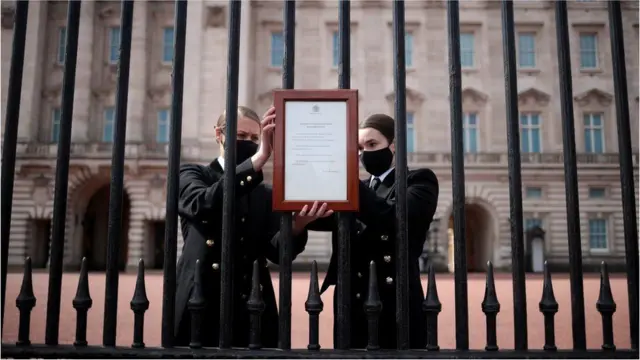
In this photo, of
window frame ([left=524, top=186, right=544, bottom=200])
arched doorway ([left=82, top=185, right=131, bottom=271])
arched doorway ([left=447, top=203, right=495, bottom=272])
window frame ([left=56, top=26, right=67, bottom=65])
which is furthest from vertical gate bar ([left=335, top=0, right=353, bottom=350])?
window frame ([left=56, top=26, right=67, bottom=65])

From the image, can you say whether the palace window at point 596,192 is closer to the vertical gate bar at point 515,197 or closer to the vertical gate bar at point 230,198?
the vertical gate bar at point 515,197

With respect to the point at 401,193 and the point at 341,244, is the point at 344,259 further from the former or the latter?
the point at 401,193

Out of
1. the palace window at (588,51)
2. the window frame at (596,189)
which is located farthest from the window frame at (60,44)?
the window frame at (596,189)

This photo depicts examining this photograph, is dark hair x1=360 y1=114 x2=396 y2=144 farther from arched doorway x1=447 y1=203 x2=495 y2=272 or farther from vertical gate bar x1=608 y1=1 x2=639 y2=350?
arched doorway x1=447 y1=203 x2=495 y2=272

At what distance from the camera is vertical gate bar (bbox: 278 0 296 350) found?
1.89m

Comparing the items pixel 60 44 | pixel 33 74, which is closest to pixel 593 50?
pixel 60 44

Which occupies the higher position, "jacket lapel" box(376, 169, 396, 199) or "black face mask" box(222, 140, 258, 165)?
"black face mask" box(222, 140, 258, 165)

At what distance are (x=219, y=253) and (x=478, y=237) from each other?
25.1 m

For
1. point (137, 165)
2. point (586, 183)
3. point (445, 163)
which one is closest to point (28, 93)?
point (137, 165)

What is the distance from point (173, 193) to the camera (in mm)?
1990

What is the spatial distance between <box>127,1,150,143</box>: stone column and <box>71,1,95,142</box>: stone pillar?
1.93 metres

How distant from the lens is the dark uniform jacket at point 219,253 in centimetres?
252

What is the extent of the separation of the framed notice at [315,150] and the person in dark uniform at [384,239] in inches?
12.3

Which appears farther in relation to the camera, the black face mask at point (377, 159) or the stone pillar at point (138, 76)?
the stone pillar at point (138, 76)
